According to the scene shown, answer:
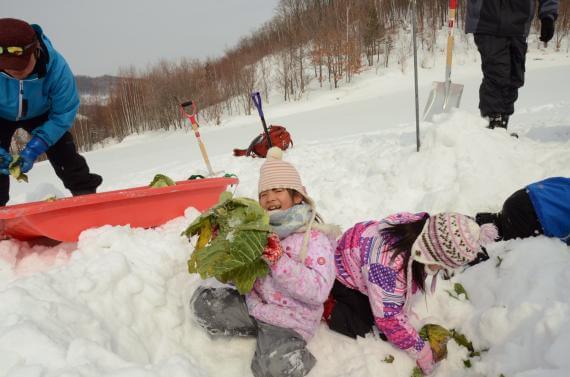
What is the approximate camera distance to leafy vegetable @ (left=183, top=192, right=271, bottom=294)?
153 cm

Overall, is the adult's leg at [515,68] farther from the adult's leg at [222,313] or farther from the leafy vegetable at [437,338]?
the adult's leg at [222,313]

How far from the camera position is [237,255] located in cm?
153

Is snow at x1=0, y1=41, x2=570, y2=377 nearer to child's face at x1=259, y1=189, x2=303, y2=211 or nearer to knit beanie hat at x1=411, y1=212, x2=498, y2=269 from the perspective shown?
knit beanie hat at x1=411, y1=212, x2=498, y2=269

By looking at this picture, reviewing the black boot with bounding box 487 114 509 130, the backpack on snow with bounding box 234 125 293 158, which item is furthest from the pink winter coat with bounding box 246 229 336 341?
the backpack on snow with bounding box 234 125 293 158

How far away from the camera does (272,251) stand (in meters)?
1.56

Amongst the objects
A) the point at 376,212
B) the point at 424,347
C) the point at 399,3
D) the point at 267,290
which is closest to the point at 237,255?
the point at 267,290

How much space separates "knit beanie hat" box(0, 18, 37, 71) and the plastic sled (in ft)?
2.79

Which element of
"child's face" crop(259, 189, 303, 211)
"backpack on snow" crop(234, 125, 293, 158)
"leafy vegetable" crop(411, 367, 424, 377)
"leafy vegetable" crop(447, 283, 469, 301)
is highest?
"child's face" crop(259, 189, 303, 211)

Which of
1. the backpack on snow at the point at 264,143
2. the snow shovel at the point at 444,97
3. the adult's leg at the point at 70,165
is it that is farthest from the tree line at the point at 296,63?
the adult's leg at the point at 70,165

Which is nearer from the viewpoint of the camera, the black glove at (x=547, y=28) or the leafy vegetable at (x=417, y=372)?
the leafy vegetable at (x=417, y=372)

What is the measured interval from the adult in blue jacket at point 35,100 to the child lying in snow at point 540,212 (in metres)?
2.97

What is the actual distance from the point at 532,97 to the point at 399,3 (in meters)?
20.6

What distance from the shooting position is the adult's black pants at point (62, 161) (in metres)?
2.79

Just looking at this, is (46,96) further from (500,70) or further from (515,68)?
(515,68)
